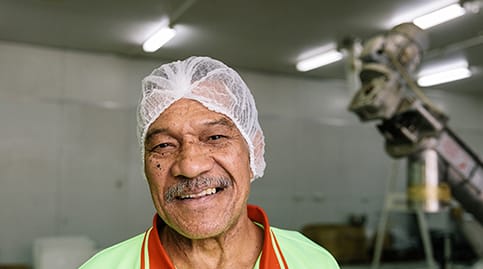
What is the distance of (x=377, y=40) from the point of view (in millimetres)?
2656

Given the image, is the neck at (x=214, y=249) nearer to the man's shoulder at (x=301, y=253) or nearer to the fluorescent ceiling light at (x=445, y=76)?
the man's shoulder at (x=301, y=253)

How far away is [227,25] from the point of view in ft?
16.8

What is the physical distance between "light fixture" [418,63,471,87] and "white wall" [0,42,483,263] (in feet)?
6.29

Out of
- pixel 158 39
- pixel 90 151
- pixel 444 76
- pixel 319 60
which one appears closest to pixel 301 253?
pixel 158 39

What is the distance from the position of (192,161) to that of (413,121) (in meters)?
1.95

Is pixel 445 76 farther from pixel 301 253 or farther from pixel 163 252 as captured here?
pixel 163 252

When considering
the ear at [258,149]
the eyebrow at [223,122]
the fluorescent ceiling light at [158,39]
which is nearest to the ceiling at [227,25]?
the fluorescent ceiling light at [158,39]

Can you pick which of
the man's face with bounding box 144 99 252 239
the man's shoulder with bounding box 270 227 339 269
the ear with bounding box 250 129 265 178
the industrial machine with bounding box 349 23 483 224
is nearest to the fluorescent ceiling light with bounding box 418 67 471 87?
the industrial machine with bounding box 349 23 483 224

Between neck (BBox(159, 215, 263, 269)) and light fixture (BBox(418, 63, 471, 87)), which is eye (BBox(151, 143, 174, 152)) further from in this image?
light fixture (BBox(418, 63, 471, 87))

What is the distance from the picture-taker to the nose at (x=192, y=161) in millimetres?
1030

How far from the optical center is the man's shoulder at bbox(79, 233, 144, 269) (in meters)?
1.14

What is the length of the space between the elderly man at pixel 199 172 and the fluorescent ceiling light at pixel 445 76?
6.69m

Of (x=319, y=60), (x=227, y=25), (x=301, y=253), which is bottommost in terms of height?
(x=301, y=253)

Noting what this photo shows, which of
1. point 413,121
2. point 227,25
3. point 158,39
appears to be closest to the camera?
point 413,121
